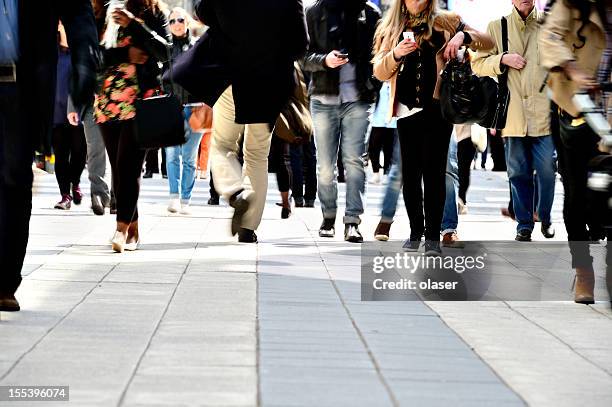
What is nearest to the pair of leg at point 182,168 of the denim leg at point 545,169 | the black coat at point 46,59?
the denim leg at point 545,169

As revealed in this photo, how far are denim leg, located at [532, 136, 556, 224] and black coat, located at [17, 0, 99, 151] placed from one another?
525 centimetres

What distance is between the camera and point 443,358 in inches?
206

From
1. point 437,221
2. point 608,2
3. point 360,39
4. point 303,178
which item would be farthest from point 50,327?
point 303,178

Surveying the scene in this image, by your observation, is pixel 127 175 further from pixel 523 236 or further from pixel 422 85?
pixel 523 236

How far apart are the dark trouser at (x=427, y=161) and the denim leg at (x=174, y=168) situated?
14.4ft

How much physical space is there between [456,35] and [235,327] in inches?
152

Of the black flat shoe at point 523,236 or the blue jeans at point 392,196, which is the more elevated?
the blue jeans at point 392,196

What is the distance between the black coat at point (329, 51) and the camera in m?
10.5

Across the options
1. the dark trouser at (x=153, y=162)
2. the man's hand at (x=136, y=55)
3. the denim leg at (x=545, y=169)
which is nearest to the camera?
the man's hand at (x=136, y=55)

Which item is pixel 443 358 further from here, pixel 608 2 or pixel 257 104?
pixel 257 104

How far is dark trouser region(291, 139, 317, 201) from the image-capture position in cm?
1418

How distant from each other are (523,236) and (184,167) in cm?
400

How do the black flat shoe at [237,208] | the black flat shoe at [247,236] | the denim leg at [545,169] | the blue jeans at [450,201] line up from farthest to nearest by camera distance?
the denim leg at [545,169] < the blue jeans at [450,201] < the black flat shoe at [247,236] < the black flat shoe at [237,208]

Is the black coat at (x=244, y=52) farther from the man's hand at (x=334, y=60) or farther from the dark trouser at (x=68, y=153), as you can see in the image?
the dark trouser at (x=68, y=153)
